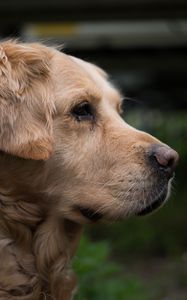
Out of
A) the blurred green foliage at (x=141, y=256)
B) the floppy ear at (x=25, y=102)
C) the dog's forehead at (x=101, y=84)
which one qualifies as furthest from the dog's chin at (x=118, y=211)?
the blurred green foliage at (x=141, y=256)

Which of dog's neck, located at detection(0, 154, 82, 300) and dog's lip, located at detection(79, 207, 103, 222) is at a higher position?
dog's lip, located at detection(79, 207, 103, 222)

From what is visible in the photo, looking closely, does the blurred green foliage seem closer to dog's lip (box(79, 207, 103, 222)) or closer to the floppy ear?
dog's lip (box(79, 207, 103, 222))

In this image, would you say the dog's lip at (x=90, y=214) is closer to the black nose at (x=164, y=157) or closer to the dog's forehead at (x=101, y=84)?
the black nose at (x=164, y=157)

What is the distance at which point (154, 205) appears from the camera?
4363 mm

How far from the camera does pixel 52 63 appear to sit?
451 cm

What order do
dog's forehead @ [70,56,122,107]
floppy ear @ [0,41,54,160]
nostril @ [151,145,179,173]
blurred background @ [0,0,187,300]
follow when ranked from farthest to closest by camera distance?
blurred background @ [0,0,187,300]
dog's forehead @ [70,56,122,107]
nostril @ [151,145,179,173]
floppy ear @ [0,41,54,160]

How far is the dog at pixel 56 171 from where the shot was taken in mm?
4281

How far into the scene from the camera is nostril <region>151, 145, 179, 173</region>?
425 centimetres

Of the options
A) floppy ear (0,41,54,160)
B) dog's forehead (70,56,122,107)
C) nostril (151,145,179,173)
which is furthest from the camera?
dog's forehead (70,56,122,107)

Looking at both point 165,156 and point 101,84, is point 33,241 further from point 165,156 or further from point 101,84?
point 101,84

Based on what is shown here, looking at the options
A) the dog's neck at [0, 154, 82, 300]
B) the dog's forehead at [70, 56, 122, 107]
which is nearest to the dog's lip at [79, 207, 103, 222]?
the dog's neck at [0, 154, 82, 300]

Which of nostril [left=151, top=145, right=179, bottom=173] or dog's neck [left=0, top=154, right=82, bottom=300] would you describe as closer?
nostril [left=151, top=145, right=179, bottom=173]

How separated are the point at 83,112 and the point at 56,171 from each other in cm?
33

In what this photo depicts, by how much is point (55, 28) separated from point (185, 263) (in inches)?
279
